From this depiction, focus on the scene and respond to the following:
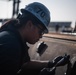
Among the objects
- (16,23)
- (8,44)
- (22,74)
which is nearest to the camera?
(8,44)

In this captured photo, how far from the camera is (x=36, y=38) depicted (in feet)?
8.12

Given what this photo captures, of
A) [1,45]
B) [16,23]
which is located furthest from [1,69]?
[16,23]

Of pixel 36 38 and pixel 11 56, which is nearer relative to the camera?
pixel 11 56

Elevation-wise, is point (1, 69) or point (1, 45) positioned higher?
point (1, 45)

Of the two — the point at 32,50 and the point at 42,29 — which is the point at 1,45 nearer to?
the point at 42,29

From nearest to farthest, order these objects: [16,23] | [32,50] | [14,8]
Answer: [16,23] → [32,50] → [14,8]

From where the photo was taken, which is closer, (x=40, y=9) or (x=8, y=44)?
(x=8, y=44)

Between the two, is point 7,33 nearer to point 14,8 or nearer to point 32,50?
point 32,50

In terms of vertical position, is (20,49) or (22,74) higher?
(20,49)

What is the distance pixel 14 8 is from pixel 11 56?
21.2m

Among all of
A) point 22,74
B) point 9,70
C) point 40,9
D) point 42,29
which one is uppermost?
point 40,9

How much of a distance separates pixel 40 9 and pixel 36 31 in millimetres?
258

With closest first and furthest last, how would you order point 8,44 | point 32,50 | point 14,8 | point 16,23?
point 8,44 < point 16,23 < point 32,50 < point 14,8

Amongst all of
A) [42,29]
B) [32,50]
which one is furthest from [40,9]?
[32,50]
